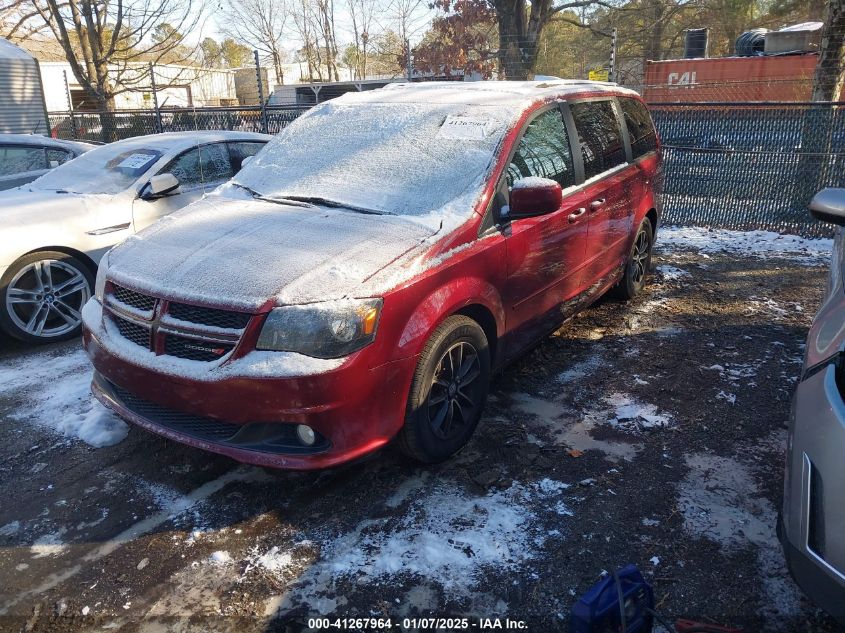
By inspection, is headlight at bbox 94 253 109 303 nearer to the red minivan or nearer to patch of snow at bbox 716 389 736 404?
the red minivan

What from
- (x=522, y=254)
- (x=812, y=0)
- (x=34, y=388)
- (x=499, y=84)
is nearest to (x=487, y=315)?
(x=522, y=254)

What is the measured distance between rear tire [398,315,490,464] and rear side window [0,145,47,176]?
19.9ft

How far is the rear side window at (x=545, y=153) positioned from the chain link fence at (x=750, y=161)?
16.9 feet

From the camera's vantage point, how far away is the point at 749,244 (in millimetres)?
8188

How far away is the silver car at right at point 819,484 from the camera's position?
1.93 metres

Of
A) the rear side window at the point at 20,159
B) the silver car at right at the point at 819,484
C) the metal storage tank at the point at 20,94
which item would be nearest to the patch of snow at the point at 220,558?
the silver car at right at the point at 819,484

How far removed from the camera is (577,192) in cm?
428

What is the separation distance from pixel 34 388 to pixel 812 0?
124 feet

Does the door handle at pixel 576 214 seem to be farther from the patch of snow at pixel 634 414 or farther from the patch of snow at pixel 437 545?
the patch of snow at pixel 437 545

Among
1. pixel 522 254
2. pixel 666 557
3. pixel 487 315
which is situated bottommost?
pixel 666 557

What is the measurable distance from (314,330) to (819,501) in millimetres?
1908

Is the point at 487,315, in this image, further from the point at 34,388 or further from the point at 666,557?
the point at 34,388

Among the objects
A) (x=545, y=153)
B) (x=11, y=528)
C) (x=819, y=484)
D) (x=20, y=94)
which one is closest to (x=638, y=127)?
(x=545, y=153)

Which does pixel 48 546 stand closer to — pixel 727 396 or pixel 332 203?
pixel 332 203
